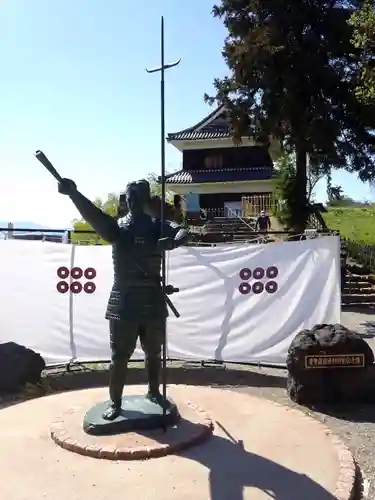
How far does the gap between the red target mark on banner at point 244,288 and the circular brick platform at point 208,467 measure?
2.51m

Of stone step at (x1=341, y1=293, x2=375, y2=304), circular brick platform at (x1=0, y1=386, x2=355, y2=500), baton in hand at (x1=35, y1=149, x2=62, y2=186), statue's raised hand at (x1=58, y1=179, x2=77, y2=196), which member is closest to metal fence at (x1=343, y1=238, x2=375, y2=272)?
stone step at (x1=341, y1=293, x2=375, y2=304)

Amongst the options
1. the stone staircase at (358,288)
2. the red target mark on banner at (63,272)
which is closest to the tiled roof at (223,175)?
the stone staircase at (358,288)

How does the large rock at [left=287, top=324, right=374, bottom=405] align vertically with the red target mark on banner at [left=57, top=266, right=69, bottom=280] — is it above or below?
below

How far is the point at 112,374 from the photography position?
4.96m

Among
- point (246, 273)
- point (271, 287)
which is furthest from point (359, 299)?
point (246, 273)

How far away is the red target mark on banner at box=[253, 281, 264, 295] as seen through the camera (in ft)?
25.3

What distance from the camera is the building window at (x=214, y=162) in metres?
29.3

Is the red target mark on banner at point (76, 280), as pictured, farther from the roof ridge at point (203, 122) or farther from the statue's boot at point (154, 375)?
the roof ridge at point (203, 122)

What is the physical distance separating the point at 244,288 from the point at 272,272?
472mm

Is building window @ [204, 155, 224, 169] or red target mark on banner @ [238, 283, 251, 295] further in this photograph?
building window @ [204, 155, 224, 169]

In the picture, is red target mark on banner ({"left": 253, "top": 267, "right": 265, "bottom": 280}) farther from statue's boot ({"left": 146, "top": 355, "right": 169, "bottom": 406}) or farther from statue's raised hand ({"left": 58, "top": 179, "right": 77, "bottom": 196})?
statue's raised hand ({"left": 58, "top": 179, "right": 77, "bottom": 196})

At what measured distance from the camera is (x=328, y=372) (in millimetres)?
6359

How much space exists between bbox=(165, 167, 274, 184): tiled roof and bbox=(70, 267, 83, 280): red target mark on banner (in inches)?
814

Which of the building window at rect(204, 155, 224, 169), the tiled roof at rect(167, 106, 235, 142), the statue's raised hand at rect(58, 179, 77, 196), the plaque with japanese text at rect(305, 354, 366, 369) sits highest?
the tiled roof at rect(167, 106, 235, 142)
